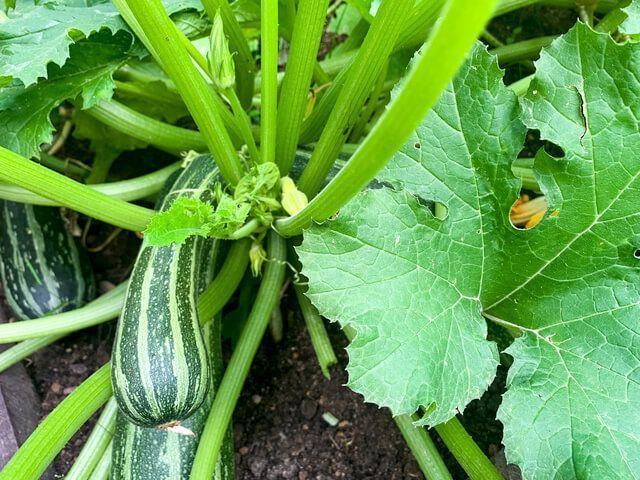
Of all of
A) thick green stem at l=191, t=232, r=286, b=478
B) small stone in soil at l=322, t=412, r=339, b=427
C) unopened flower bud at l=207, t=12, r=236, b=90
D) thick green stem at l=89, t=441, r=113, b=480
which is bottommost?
small stone in soil at l=322, t=412, r=339, b=427

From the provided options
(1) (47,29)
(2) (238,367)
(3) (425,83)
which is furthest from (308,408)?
(3) (425,83)

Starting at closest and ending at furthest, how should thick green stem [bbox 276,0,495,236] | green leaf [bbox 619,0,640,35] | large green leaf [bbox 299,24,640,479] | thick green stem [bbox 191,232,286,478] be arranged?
thick green stem [bbox 276,0,495,236] → large green leaf [bbox 299,24,640,479] → green leaf [bbox 619,0,640,35] → thick green stem [bbox 191,232,286,478]

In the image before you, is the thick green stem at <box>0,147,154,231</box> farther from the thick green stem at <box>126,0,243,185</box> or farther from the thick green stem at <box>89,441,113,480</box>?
the thick green stem at <box>89,441,113,480</box>

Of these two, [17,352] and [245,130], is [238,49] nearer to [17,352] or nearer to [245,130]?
[245,130]

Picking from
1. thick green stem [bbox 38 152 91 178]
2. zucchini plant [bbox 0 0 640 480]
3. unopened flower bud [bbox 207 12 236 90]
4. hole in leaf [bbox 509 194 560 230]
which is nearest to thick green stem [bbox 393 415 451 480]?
zucchini plant [bbox 0 0 640 480]

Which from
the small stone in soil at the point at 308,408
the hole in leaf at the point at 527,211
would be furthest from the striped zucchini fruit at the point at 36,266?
the hole in leaf at the point at 527,211

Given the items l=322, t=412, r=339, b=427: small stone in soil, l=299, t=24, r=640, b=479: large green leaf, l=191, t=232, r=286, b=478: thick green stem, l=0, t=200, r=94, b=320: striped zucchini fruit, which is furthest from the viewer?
l=0, t=200, r=94, b=320: striped zucchini fruit

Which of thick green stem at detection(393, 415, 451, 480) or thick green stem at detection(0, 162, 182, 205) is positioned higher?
thick green stem at detection(0, 162, 182, 205)

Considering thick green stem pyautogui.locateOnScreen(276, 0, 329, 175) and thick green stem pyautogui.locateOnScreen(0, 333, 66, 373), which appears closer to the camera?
thick green stem pyautogui.locateOnScreen(276, 0, 329, 175)
